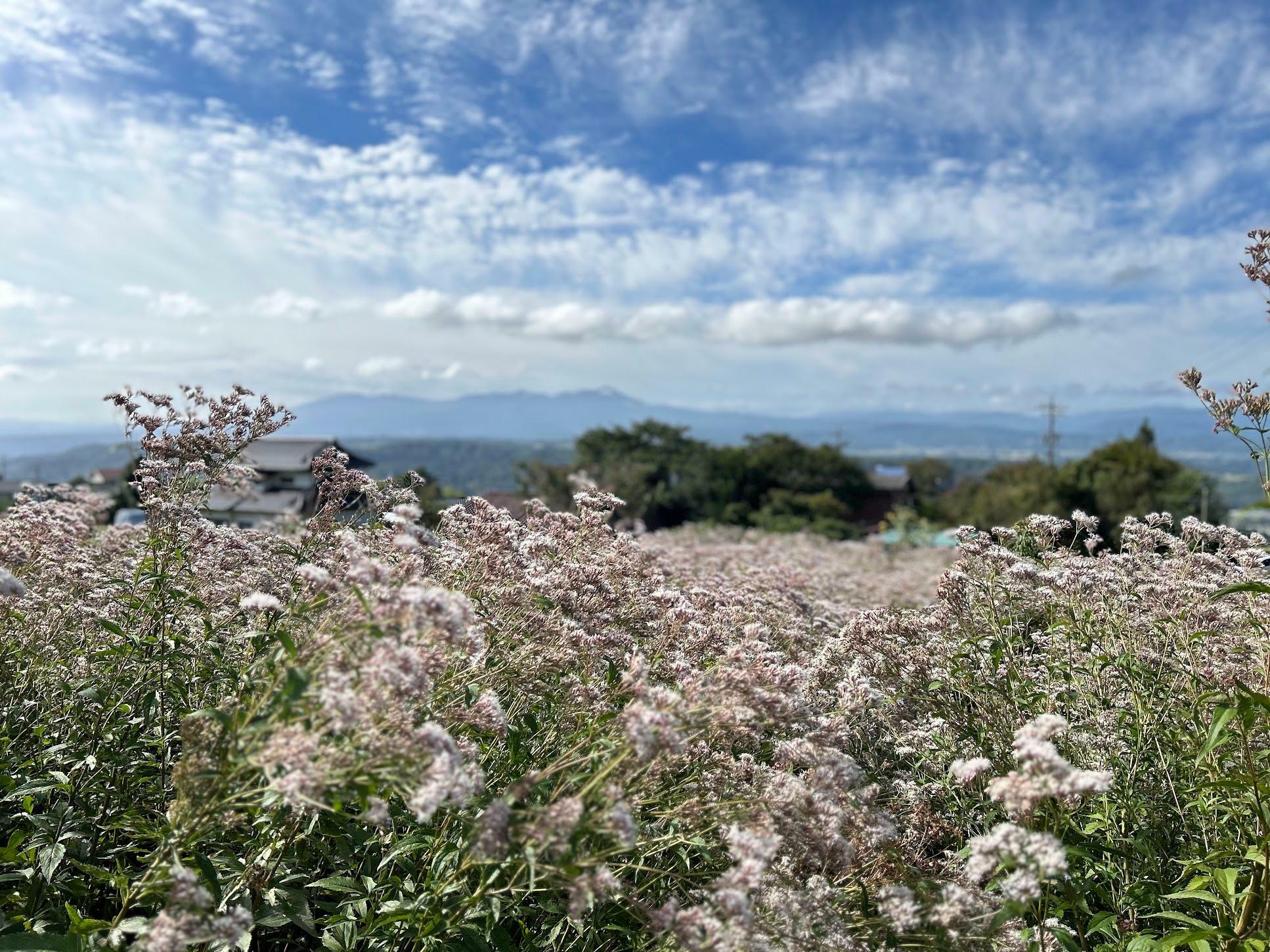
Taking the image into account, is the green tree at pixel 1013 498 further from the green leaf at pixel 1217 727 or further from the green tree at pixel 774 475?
the green leaf at pixel 1217 727

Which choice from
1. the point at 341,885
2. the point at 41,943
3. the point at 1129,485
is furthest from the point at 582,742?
the point at 1129,485

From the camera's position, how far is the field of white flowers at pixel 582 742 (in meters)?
2.59

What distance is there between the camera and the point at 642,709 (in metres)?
2.67

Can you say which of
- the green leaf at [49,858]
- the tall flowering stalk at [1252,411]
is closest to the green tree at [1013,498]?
the tall flowering stalk at [1252,411]

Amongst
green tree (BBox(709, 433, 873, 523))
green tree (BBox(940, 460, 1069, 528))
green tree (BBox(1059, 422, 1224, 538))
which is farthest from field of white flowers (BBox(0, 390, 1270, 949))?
green tree (BBox(709, 433, 873, 523))

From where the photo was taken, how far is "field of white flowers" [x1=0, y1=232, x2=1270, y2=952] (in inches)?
102

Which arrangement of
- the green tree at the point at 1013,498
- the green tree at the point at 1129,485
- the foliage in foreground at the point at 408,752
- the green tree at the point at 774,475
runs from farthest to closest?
the green tree at the point at 774,475 < the green tree at the point at 1129,485 < the green tree at the point at 1013,498 < the foliage in foreground at the point at 408,752

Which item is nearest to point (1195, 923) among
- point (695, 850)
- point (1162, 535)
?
point (695, 850)

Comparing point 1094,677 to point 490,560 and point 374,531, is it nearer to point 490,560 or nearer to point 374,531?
point 490,560

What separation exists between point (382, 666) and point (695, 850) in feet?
6.51

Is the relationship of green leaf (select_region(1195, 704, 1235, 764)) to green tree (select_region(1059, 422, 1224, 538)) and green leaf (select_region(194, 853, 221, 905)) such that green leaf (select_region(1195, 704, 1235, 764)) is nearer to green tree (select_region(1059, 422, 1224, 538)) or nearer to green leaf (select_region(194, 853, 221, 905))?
green leaf (select_region(194, 853, 221, 905))

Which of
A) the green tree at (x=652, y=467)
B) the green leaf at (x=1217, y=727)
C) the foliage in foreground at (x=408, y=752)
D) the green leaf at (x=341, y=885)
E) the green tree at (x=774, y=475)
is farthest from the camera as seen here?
the green tree at (x=774, y=475)

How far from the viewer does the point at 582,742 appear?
9.53 ft

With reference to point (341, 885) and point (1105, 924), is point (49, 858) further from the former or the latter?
point (1105, 924)
